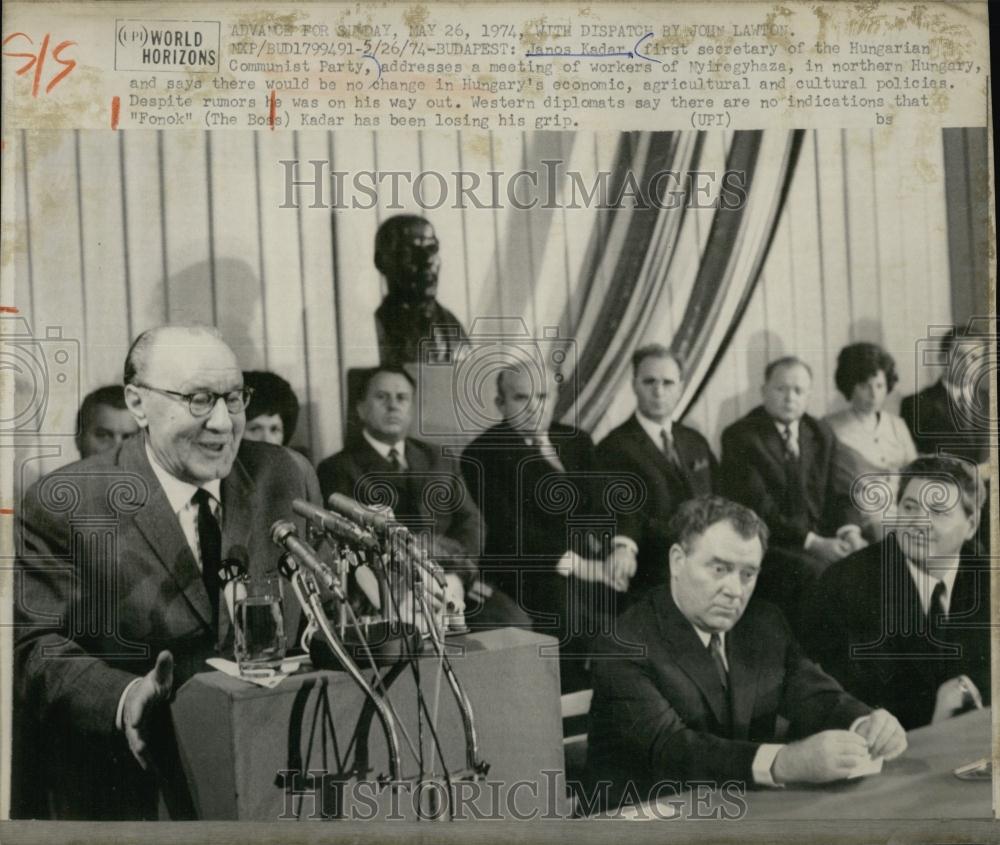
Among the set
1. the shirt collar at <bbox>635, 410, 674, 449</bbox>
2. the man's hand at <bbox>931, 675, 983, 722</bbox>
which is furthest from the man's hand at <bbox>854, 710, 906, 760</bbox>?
the shirt collar at <bbox>635, 410, 674, 449</bbox>

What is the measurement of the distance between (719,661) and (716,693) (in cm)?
11

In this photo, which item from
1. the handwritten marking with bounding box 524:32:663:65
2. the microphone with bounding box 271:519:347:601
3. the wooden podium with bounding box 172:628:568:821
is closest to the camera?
the wooden podium with bounding box 172:628:568:821

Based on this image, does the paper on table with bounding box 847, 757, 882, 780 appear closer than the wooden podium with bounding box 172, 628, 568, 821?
No

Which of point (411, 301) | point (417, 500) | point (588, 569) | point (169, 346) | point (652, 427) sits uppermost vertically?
point (411, 301)

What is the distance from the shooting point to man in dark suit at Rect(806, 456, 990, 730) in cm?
371

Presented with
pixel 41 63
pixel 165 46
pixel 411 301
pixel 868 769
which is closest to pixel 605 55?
pixel 411 301

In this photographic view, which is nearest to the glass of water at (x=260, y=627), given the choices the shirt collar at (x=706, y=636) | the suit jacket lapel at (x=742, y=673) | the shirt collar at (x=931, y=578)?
the shirt collar at (x=706, y=636)

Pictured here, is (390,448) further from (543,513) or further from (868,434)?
(868,434)

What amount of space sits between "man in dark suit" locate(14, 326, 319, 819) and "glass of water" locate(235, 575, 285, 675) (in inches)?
1.6

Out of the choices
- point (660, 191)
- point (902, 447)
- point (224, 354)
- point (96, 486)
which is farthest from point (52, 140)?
point (902, 447)

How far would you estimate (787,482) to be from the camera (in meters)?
3.72

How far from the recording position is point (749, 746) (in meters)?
3.68

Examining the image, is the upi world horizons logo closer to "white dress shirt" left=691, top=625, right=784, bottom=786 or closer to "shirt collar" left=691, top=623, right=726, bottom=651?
"shirt collar" left=691, top=623, right=726, bottom=651

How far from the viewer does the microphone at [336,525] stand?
11.9 feet
